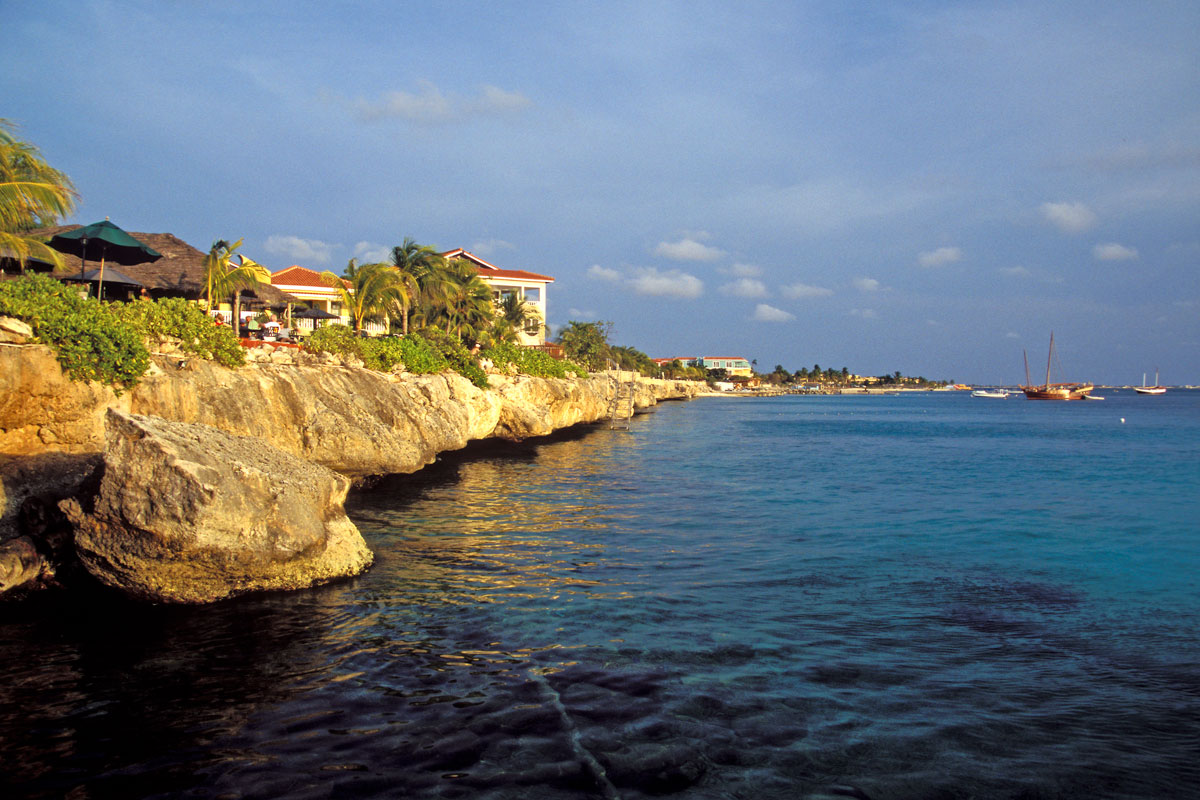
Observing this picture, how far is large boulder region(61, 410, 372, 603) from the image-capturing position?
7.55 meters

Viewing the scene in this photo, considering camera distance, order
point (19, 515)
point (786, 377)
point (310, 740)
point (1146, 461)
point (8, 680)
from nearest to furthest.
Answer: point (310, 740)
point (8, 680)
point (19, 515)
point (1146, 461)
point (786, 377)

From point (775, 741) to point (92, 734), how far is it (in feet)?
17.4

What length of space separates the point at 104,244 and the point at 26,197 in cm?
332

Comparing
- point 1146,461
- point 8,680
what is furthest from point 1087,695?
point 1146,461

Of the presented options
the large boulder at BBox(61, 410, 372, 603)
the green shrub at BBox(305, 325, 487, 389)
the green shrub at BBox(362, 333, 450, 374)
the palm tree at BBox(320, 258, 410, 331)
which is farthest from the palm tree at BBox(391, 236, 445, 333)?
the large boulder at BBox(61, 410, 372, 603)

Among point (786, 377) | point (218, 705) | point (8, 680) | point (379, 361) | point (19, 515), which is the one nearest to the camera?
point (218, 705)

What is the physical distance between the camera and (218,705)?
5.97 metres

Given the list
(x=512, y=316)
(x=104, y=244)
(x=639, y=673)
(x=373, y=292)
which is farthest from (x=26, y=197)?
(x=512, y=316)

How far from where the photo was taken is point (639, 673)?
6.72 metres

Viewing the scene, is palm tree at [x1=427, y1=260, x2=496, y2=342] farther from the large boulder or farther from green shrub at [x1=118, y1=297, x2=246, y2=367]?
the large boulder

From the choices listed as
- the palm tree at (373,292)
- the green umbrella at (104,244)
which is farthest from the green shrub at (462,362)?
the green umbrella at (104,244)

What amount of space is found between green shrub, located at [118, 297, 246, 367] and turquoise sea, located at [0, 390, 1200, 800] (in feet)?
14.0

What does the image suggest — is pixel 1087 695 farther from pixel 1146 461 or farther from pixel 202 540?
pixel 1146 461

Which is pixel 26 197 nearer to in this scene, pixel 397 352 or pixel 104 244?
pixel 104 244
